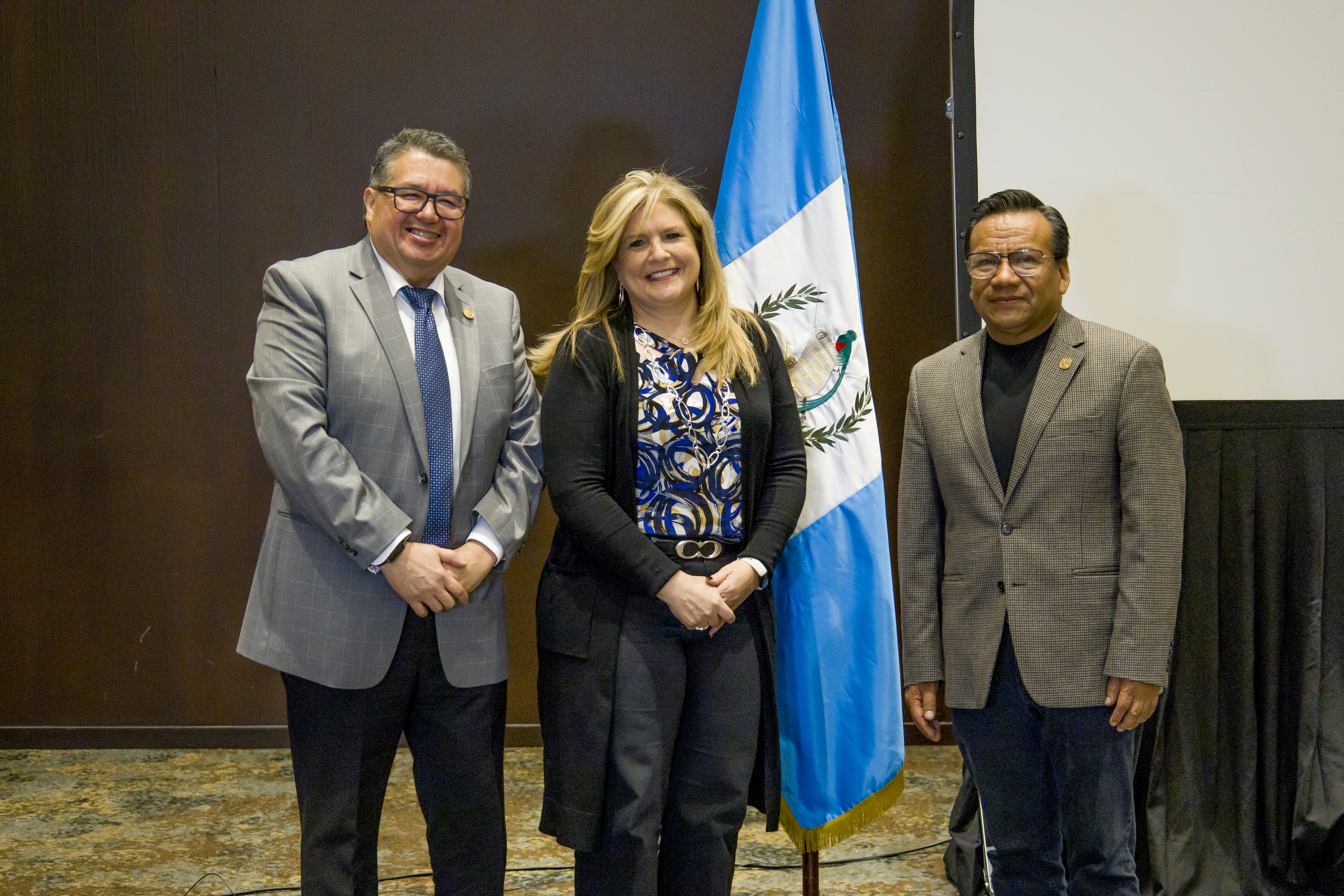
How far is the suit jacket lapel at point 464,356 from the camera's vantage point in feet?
6.23

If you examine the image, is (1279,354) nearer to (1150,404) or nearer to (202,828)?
(1150,404)

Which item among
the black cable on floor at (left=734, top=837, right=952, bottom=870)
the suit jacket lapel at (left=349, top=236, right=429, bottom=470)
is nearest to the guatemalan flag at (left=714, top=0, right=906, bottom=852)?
the black cable on floor at (left=734, top=837, right=952, bottom=870)

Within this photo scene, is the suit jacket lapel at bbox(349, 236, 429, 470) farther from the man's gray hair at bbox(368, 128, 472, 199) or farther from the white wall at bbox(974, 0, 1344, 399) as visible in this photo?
the white wall at bbox(974, 0, 1344, 399)

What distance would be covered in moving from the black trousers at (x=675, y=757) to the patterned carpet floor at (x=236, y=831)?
0.78 m

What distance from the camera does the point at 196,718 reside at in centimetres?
366

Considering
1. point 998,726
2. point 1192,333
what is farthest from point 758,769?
point 1192,333

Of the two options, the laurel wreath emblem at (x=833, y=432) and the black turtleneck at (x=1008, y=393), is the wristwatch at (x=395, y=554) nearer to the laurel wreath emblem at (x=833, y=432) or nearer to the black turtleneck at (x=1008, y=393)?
the laurel wreath emblem at (x=833, y=432)

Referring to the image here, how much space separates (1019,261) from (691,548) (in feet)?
2.70

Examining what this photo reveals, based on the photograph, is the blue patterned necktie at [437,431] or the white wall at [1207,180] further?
the white wall at [1207,180]

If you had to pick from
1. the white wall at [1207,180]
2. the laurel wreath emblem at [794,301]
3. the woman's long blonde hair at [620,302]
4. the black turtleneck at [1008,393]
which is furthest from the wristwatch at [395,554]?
the white wall at [1207,180]

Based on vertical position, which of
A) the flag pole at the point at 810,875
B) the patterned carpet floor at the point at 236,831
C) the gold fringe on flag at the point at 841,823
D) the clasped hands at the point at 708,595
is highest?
the clasped hands at the point at 708,595

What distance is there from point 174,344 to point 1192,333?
336cm

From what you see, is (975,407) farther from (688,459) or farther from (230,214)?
(230,214)

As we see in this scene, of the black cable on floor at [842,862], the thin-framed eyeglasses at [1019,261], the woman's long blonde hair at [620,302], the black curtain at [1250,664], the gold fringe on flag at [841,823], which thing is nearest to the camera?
the thin-framed eyeglasses at [1019,261]
